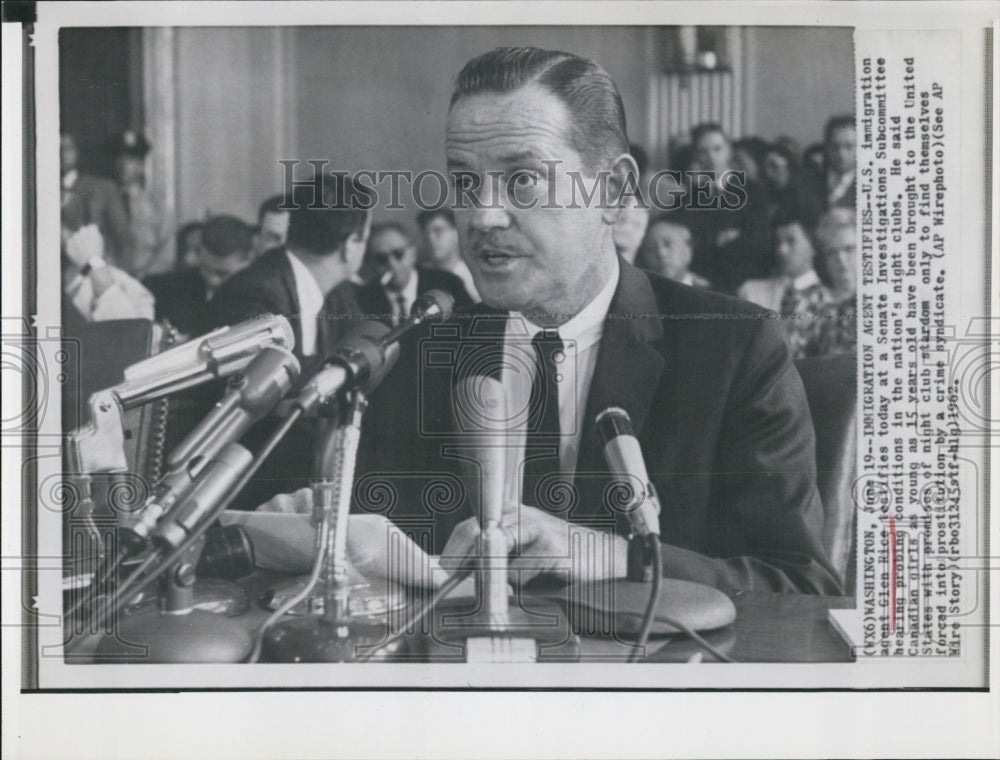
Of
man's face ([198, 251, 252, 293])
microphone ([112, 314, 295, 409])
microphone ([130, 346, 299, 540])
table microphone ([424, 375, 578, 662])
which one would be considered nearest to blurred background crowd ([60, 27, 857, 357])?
man's face ([198, 251, 252, 293])

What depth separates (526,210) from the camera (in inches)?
116

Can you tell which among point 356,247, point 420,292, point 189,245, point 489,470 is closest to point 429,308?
point 420,292

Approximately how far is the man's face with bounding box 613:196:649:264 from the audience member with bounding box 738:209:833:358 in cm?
34

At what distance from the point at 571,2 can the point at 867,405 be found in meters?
1.50

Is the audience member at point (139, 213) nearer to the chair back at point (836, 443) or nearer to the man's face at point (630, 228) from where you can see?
the man's face at point (630, 228)

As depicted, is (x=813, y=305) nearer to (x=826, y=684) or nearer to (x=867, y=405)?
(x=867, y=405)

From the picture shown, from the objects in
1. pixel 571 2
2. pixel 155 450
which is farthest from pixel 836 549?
pixel 155 450

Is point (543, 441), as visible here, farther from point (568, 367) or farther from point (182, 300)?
point (182, 300)

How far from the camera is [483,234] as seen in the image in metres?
2.95

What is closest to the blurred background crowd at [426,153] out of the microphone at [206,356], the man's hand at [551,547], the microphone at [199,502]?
the microphone at [206,356]

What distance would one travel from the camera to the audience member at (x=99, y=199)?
2.97 m

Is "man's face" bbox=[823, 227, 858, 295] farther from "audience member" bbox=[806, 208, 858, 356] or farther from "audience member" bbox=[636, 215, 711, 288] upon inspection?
"audience member" bbox=[636, 215, 711, 288]

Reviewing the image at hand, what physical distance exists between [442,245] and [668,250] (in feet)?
2.22

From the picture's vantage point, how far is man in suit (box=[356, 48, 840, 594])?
2.95 metres
